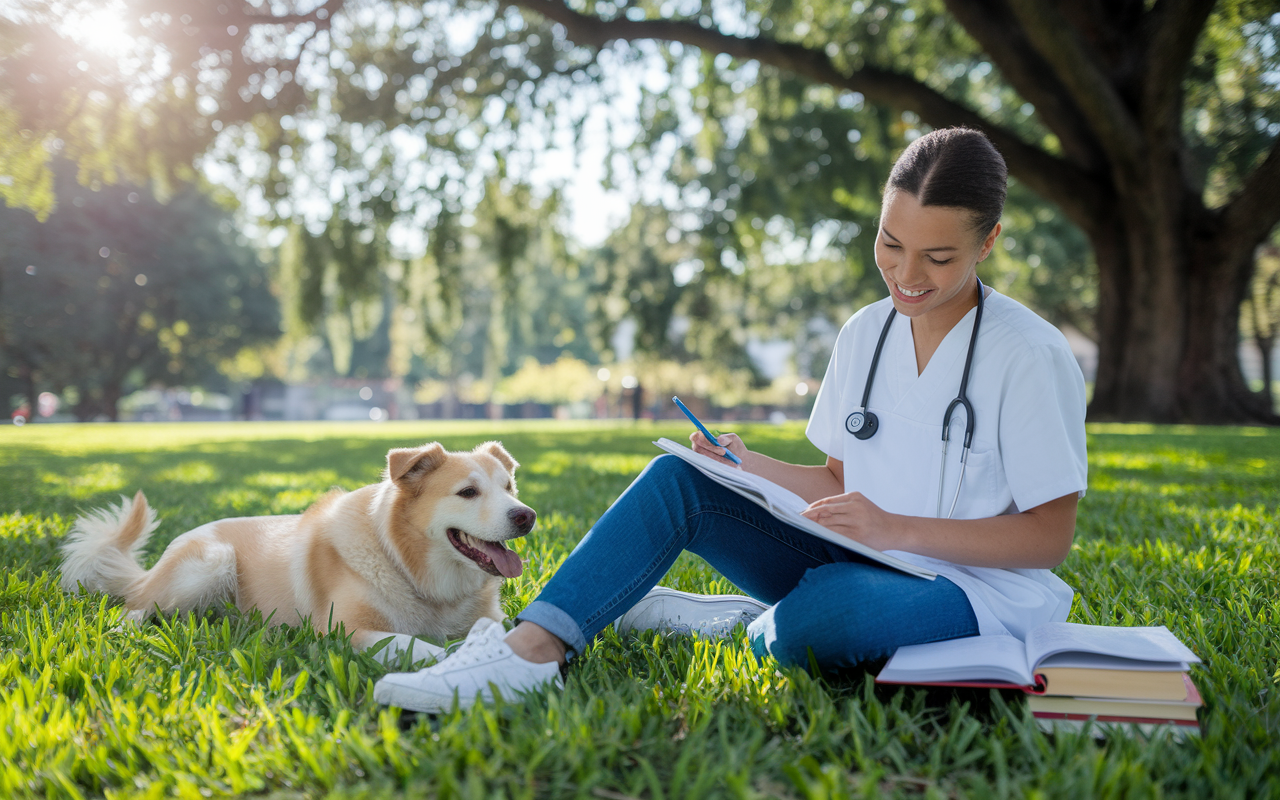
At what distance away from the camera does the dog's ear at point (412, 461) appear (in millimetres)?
2740

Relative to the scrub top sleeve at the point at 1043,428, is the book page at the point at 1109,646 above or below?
below

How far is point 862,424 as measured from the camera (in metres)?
2.36

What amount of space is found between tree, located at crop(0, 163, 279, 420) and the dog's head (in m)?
30.3

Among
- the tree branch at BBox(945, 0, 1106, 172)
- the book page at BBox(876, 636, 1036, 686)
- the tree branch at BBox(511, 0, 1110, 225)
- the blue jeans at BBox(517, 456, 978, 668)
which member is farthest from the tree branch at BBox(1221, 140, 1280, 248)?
the book page at BBox(876, 636, 1036, 686)

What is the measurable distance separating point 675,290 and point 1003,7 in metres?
13.5

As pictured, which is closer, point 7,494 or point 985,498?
point 985,498

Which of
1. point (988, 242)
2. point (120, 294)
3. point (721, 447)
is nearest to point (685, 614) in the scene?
point (721, 447)

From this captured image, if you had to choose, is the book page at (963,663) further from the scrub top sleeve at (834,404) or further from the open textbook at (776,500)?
the scrub top sleeve at (834,404)

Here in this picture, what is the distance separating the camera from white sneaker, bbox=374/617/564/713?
5.99ft

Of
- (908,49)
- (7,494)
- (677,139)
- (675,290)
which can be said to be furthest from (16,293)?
(908,49)

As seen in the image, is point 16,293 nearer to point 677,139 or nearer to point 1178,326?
point 677,139

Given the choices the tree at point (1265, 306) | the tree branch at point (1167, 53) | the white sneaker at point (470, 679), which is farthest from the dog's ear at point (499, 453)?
the tree at point (1265, 306)

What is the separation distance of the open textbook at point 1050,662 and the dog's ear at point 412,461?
1.73m

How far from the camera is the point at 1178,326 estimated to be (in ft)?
43.2
